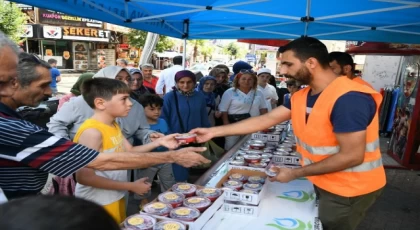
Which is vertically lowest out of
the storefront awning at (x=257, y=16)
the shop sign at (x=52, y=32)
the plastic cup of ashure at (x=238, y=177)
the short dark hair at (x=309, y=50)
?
the plastic cup of ashure at (x=238, y=177)

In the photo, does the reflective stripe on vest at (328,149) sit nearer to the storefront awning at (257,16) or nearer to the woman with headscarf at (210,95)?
the storefront awning at (257,16)

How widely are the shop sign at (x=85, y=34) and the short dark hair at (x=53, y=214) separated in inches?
916

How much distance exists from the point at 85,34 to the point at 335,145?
2332 centimetres

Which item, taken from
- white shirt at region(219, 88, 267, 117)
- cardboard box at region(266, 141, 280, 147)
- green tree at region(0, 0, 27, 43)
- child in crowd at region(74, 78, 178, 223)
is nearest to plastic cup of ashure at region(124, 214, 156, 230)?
child in crowd at region(74, 78, 178, 223)

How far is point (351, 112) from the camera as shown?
63.2 inches

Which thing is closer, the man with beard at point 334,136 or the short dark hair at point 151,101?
the man with beard at point 334,136

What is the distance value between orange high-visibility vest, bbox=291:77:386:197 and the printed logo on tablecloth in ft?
0.76

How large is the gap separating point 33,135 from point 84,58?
956 inches

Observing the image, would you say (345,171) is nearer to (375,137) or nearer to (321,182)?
(321,182)

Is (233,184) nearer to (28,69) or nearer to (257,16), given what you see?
(28,69)

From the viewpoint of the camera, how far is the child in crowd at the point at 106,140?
74.7 inches

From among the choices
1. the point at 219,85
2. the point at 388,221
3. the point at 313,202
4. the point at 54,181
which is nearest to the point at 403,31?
the point at 388,221

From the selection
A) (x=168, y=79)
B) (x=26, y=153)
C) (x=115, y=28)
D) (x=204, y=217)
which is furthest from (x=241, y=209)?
(x=115, y=28)

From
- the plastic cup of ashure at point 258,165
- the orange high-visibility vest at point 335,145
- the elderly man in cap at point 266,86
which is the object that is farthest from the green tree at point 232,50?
the orange high-visibility vest at point 335,145
